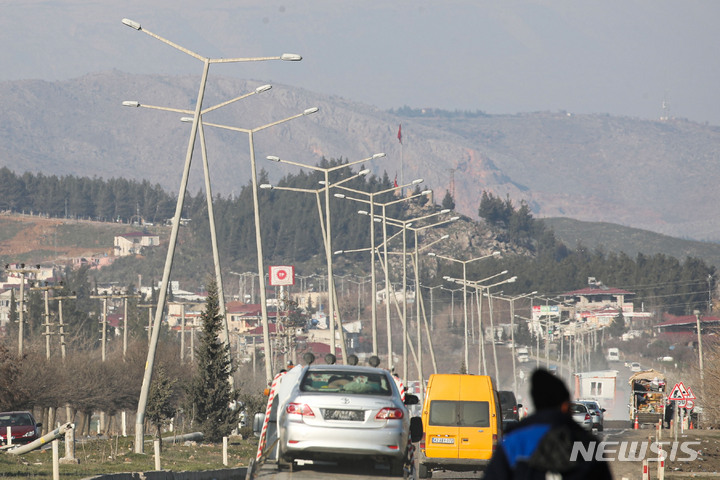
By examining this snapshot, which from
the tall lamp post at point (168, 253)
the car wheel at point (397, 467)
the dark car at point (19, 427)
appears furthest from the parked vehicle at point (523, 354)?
the car wheel at point (397, 467)

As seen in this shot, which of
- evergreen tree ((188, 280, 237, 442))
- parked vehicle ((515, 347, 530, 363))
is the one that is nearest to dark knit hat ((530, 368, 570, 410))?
evergreen tree ((188, 280, 237, 442))

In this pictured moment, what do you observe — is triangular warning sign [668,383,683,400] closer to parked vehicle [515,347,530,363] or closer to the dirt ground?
the dirt ground

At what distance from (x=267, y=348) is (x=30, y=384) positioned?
23569 mm

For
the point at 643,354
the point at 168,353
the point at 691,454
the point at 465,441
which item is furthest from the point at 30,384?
the point at 643,354

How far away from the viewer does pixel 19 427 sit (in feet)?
127

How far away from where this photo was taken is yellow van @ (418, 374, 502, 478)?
25.4 m

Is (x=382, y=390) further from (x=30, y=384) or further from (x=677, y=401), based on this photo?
(x=30, y=384)

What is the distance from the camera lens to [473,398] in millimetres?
25672

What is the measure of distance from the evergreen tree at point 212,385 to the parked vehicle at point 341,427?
25.1m

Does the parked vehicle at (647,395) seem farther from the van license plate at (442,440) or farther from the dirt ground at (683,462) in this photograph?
the van license plate at (442,440)

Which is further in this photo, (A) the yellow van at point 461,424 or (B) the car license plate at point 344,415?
(A) the yellow van at point 461,424

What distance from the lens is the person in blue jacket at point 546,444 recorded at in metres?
6.62

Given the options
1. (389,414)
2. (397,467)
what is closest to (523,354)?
(397,467)

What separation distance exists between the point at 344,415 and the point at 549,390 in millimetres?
9415
